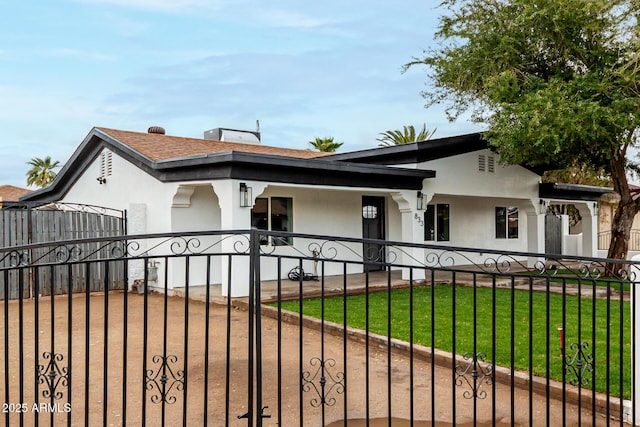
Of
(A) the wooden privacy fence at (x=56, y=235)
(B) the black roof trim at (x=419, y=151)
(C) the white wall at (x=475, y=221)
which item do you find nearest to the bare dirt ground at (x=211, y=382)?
(A) the wooden privacy fence at (x=56, y=235)

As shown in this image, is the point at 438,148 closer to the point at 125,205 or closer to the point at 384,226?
the point at 384,226

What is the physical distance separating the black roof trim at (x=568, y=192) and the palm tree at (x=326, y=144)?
56.8 feet

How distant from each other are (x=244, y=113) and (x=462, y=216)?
17.2 metres

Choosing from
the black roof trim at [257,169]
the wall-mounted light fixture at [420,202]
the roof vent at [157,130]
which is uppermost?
the roof vent at [157,130]

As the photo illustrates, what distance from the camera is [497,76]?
1167 centimetres

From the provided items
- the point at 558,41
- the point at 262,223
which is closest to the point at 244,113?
the point at 262,223

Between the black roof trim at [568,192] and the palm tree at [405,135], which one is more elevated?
the palm tree at [405,135]

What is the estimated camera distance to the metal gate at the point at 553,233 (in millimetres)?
20484

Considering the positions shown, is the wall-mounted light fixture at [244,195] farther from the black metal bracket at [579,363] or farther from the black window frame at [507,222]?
the black window frame at [507,222]

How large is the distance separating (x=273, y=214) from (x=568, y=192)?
10876 mm

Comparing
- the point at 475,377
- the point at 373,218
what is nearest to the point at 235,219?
the point at 373,218

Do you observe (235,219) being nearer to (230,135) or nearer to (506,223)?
(230,135)

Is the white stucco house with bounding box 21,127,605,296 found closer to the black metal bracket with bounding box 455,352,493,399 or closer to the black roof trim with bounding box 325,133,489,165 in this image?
the black roof trim with bounding box 325,133,489,165

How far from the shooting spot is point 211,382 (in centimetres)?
517
